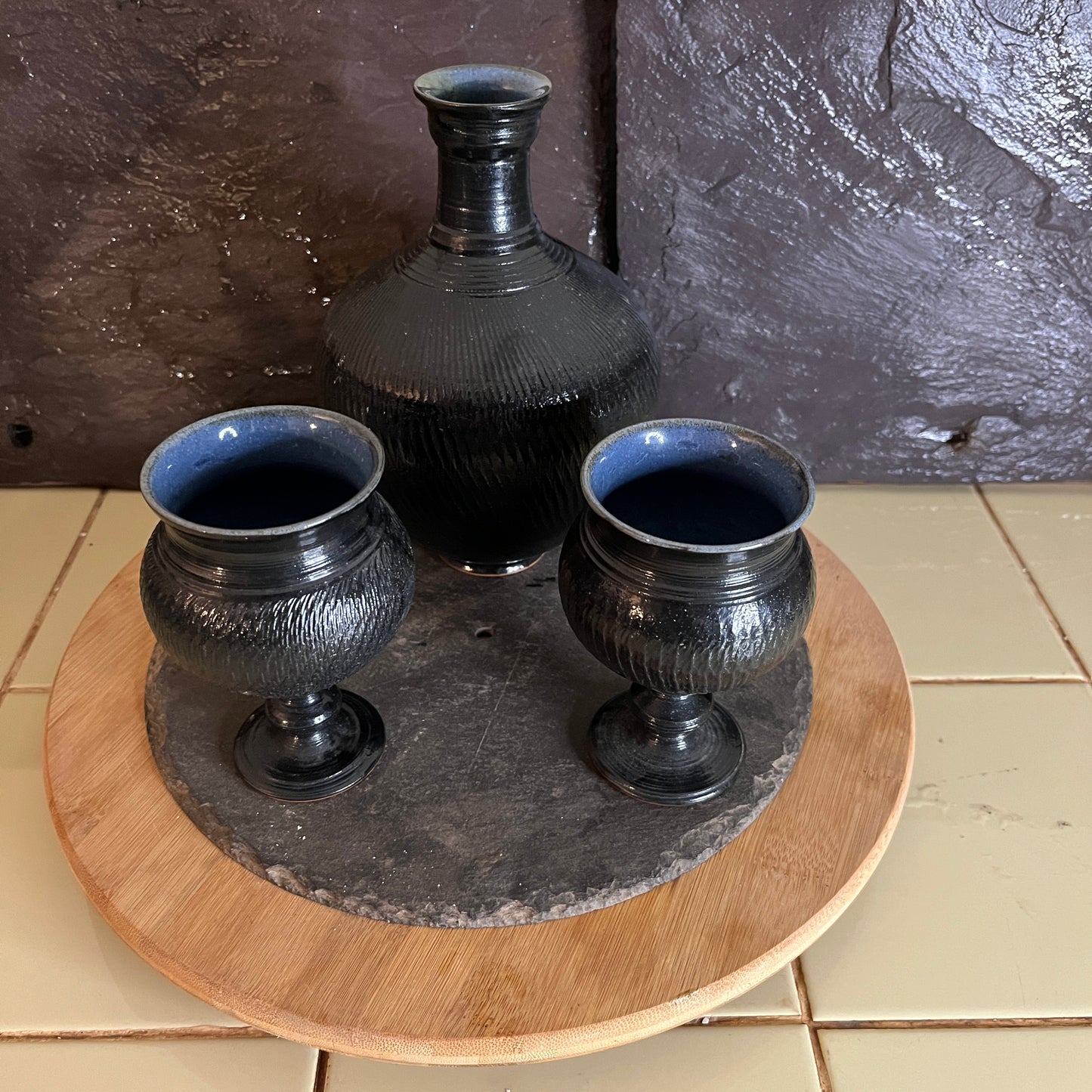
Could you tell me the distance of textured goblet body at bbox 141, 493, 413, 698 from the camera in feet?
1.92

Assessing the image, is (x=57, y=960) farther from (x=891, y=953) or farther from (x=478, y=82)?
(x=478, y=82)

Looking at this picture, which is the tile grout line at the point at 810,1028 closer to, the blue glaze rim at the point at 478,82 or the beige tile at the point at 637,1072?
the beige tile at the point at 637,1072

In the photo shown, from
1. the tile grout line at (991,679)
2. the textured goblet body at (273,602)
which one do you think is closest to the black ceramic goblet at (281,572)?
the textured goblet body at (273,602)

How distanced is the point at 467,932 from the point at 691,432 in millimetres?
339

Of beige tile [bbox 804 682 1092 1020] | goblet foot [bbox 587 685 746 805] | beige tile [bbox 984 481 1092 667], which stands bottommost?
beige tile [bbox 984 481 1092 667]

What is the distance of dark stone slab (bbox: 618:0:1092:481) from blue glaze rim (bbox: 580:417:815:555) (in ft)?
1.23

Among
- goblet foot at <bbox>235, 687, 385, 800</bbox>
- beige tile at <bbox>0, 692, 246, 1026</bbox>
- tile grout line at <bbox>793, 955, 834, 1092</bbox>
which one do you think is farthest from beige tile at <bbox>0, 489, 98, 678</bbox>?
tile grout line at <bbox>793, 955, 834, 1092</bbox>

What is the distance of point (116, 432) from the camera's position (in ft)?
3.64

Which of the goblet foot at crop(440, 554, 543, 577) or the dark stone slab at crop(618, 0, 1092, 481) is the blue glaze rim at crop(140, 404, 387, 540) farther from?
the dark stone slab at crop(618, 0, 1092, 481)

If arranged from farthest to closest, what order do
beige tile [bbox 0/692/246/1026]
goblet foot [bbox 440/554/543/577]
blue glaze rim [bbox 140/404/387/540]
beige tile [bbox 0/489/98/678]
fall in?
beige tile [bbox 0/489/98/678], goblet foot [bbox 440/554/543/577], beige tile [bbox 0/692/246/1026], blue glaze rim [bbox 140/404/387/540]

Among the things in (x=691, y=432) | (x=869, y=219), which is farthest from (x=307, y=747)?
(x=869, y=219)

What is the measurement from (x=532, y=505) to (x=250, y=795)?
11.2 inches

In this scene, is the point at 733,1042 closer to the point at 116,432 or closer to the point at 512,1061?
the point at 512,1061

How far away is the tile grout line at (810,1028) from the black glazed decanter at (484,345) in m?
0.37
